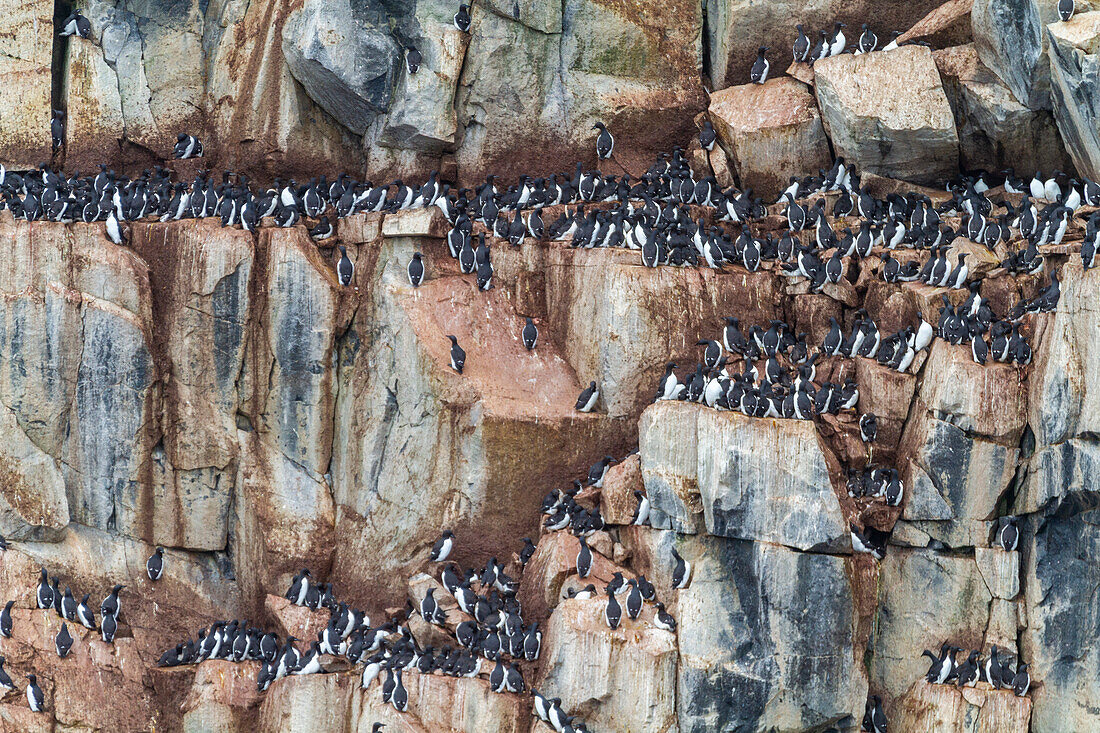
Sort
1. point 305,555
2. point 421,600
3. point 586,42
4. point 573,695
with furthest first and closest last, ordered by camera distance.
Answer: point 586,42, point 305,555, point 421,600, point 573,695

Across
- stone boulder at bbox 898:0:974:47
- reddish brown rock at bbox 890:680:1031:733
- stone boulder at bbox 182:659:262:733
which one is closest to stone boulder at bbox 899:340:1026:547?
reddish brown rock at bbox 890:680:1031:733

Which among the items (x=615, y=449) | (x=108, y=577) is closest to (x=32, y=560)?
(x=108, y=577)

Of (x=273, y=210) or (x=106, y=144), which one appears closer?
(x=273, y=210)

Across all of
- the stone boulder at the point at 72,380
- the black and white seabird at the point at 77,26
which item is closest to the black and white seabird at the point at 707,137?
the stone boulder at the point at 72,380

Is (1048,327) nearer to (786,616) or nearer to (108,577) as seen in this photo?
(786,616)

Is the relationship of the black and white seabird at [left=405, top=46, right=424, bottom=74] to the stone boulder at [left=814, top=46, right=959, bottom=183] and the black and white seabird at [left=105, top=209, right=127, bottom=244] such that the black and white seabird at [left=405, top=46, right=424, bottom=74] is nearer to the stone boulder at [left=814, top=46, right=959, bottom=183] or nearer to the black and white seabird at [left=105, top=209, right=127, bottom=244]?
the black and white seabird at [left=105, top=209, right=127, bottom=244]

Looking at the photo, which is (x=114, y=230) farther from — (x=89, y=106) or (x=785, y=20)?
(x=785, y=20)

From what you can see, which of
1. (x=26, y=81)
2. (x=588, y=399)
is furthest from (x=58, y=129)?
(x=588, y=399)
